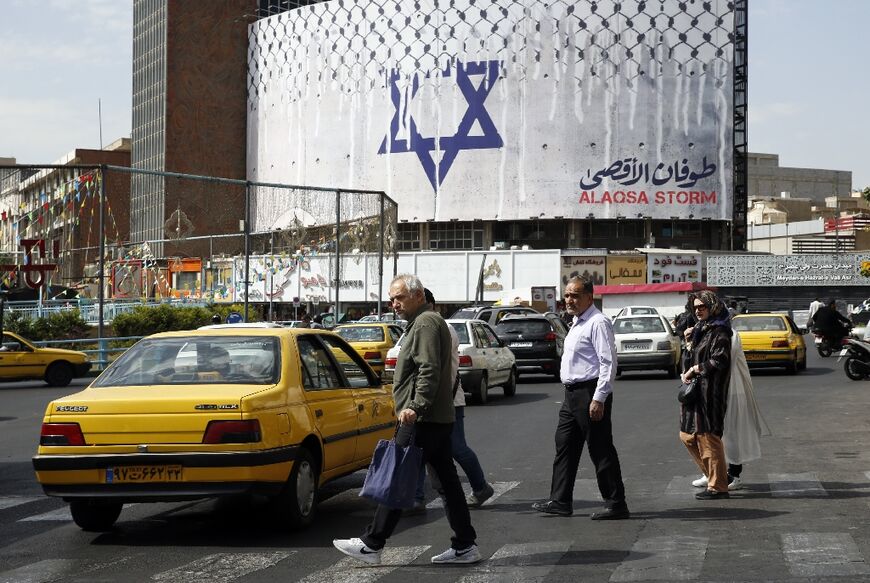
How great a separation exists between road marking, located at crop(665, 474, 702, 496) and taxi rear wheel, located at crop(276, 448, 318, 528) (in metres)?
3.13

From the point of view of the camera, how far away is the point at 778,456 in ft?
43.2

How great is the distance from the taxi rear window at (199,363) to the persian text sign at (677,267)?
7128cm

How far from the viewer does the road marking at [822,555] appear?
6.94 m

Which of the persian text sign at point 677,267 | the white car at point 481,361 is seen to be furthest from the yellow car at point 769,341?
the persian text sign at point 677,267

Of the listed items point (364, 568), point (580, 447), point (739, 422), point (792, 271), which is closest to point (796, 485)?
point (739, 422)

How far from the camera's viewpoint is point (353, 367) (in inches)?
413

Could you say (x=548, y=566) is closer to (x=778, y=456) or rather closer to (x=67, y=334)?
(x=778, y=456)

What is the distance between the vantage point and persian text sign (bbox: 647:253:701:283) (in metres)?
78.9

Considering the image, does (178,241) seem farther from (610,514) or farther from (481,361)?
(610,514)

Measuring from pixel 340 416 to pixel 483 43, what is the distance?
80.2 meters

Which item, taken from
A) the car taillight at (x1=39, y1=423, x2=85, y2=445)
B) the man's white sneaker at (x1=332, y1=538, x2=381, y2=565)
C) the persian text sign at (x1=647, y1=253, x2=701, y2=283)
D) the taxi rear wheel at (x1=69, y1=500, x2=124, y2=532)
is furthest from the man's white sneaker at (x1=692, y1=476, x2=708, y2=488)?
the persian text sign at (x1=647, y1=253, x2=701, y2=283)

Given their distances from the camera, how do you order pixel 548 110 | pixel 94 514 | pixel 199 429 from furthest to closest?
pixel 548 110, pixel 94 514, pixel 199 429

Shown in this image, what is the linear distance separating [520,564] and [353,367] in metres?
3.42

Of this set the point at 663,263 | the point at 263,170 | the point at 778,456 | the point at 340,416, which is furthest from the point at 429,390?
the point at 263,170
